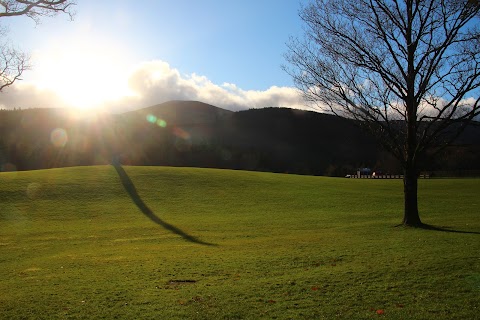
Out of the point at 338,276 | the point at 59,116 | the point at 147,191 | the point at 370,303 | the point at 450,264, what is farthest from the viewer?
the point at 59,116

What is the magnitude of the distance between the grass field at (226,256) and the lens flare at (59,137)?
132 metres

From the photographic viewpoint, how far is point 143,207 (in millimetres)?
32250

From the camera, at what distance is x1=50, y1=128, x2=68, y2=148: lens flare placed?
527 feet

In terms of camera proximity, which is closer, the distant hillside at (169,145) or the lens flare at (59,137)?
the distant hillside at (169,145)

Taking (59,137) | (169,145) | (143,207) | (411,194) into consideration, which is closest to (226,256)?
(411,194)

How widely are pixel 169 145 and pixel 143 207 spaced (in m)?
137

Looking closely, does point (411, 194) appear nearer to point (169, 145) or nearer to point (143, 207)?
point (143, 207)

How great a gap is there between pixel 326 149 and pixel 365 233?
166075 millimetres

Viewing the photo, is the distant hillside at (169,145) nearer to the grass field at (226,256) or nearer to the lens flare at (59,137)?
the lens flare at (59,137)

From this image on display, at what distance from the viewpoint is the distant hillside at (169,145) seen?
148375 mm

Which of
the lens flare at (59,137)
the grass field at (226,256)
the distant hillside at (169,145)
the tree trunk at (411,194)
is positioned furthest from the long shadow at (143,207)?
the lens flare at (59,137)

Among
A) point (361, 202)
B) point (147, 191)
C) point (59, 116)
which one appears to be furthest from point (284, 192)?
point (59, 116)

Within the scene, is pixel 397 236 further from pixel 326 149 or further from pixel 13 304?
pixel 326 149

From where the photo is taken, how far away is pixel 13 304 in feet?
27.6
